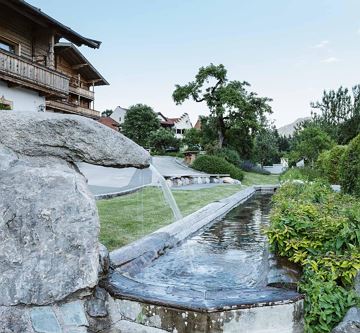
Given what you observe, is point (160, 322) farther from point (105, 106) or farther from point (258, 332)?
point (105, 106)

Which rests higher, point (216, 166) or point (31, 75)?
point (31, 75)

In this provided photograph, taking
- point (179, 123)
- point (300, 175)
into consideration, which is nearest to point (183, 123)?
point (179, 123)

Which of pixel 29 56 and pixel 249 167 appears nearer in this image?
pixel 29 56

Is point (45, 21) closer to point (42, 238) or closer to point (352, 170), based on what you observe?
point (352, 170)

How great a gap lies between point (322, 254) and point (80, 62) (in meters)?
26.3

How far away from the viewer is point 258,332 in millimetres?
2895

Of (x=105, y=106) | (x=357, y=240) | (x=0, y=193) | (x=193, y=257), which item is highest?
(x=105, y=106)

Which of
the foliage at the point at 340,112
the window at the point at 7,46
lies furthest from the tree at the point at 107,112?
the window at the point at 7,46

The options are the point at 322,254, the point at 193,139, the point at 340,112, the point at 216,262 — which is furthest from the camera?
the point at 340,112

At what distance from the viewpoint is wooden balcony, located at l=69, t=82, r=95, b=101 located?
26656 mm

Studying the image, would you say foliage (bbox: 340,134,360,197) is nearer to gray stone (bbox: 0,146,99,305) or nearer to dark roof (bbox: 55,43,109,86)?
gray stone (bbox: 0,146,99,305)

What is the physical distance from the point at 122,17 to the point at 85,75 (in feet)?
57.3

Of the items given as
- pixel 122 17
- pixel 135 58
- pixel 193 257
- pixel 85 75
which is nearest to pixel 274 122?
pixel 85 75

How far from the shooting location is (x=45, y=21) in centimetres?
1752
